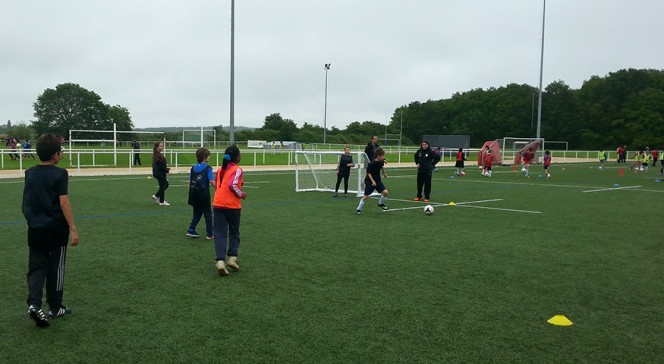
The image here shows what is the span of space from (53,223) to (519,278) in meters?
5.30

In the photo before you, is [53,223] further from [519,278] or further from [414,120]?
[414,120]

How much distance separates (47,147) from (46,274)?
1158 mm

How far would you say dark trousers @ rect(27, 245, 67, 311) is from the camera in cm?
493

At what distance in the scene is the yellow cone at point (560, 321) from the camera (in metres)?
5.18

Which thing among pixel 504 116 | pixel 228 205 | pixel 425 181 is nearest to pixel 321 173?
pixel 425 181

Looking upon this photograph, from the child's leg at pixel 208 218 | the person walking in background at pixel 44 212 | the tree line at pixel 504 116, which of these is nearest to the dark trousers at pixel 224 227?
the person walking in background at pixel 44 212

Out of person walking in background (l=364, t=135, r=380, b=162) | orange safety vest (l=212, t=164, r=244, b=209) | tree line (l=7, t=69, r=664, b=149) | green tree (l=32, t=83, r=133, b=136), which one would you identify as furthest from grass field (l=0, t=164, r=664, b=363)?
green tree (l=32, t=83, r=133, b=136)

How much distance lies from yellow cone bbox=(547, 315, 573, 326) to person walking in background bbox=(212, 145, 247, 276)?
12.5 ft

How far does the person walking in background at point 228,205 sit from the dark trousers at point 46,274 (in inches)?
82.4

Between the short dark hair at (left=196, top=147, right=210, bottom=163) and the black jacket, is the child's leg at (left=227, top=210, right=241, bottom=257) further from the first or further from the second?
the black jacket

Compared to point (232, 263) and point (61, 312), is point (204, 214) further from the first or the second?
point (61, 312)

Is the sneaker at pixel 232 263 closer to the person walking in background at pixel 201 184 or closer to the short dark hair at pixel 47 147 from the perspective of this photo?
the person walking in background at pixel 201 184

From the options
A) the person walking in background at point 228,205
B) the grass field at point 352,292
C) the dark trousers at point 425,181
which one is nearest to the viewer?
the grass field at point 352,292

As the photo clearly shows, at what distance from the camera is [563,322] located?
519cm
